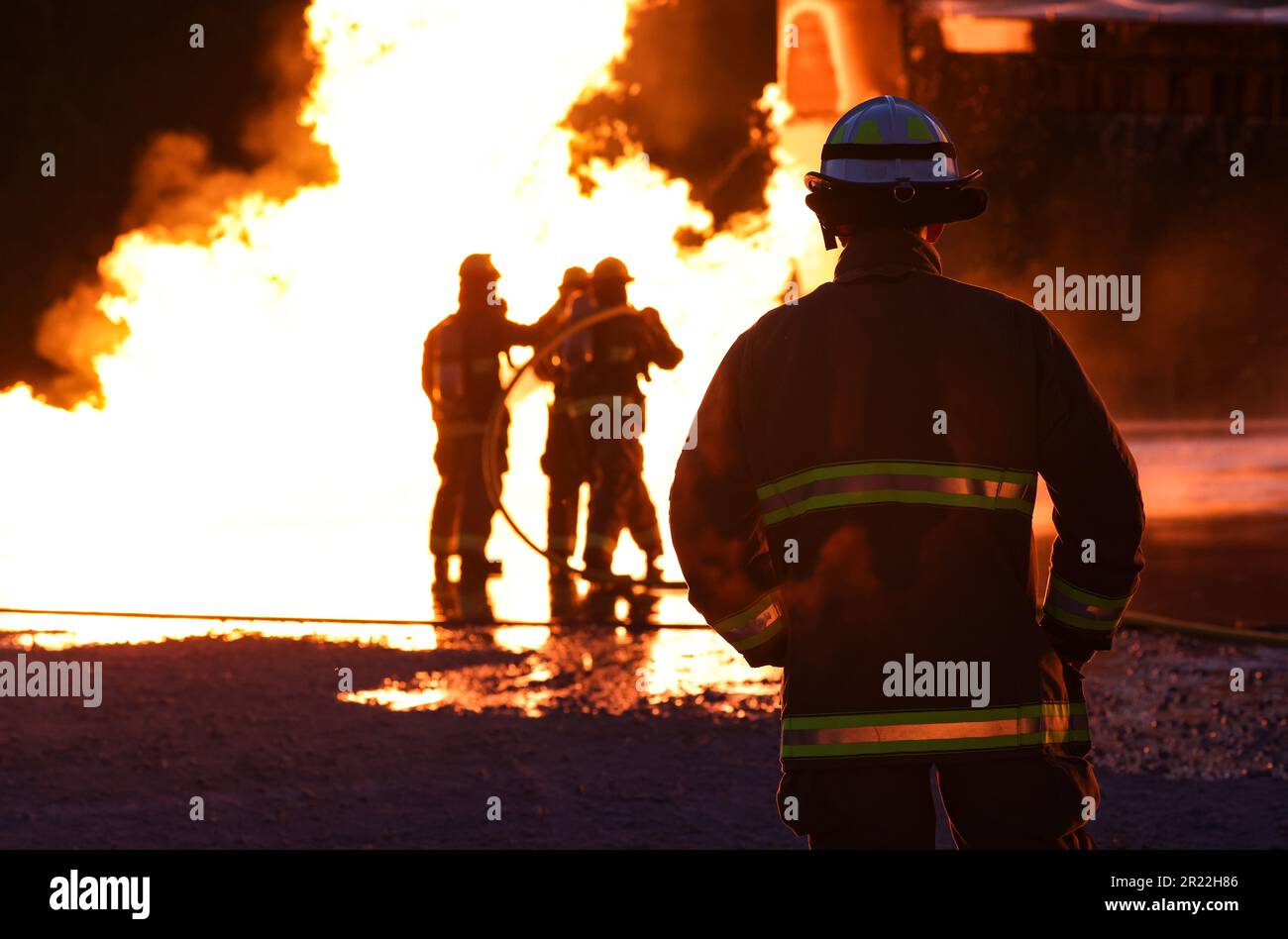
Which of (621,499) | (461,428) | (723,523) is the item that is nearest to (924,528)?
(723,523)

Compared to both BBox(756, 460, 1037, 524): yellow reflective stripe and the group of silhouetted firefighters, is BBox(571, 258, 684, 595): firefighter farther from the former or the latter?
BBox(756, 460, 1037, 524): yellow reflective stripe

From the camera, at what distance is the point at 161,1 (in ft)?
62.9

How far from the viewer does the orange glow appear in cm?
1158

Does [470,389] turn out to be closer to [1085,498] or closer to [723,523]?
[723,523]

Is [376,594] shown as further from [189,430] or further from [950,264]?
[950,264]

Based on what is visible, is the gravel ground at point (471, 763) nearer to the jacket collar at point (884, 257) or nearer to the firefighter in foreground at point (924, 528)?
the firefighter in foreground at point (924, 528)

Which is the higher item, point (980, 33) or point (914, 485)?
point (980, 33)

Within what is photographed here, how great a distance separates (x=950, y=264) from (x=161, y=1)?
32.9 feet

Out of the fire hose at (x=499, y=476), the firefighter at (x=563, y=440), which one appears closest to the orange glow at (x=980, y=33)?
the firefighter at (x=563, y=440)

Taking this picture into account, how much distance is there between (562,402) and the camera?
11.6 metres

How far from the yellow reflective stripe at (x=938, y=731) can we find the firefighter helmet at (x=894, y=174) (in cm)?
94

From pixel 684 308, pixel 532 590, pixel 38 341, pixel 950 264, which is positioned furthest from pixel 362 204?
pixel 38 341

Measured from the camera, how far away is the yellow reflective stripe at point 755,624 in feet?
10.6

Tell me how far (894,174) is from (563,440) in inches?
342
